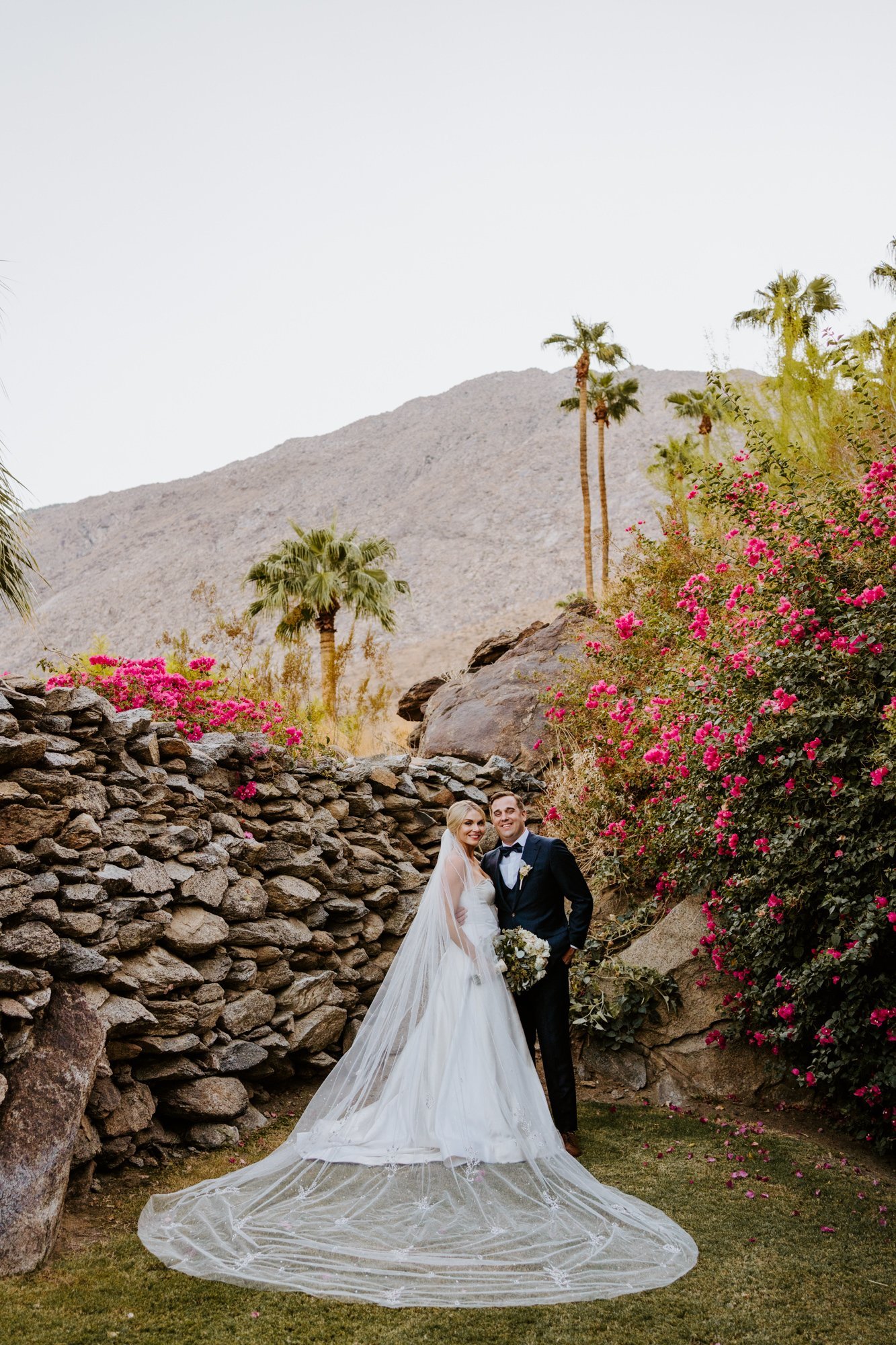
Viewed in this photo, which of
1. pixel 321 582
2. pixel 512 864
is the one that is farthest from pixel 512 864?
pixel 321 582

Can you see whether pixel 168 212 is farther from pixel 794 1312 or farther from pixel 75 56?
pixel 794 1312

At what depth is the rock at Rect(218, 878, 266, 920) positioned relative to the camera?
6.16 m

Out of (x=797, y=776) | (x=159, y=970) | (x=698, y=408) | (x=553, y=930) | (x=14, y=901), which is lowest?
(x=159, y=970)

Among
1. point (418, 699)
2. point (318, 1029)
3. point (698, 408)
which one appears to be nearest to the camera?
point (318, 1029)

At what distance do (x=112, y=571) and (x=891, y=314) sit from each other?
68.2m

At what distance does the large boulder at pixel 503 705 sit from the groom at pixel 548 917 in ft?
13.2

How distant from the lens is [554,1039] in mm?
A: 5469

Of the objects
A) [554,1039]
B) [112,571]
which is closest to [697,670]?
[554,1039]

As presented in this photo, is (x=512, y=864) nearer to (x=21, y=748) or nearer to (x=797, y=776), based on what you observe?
(x=797, y=776)

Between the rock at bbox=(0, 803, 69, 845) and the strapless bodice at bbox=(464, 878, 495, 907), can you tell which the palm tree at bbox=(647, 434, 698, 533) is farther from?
the rock at bbox=(0, 803, 69, 845)

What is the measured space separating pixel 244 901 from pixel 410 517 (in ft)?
220

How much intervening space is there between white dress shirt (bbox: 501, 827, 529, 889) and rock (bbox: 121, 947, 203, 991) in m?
2.06

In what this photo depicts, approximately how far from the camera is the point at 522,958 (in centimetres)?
534

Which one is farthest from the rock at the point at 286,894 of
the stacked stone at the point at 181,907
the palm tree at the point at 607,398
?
the palm tree at the point at 607,398
